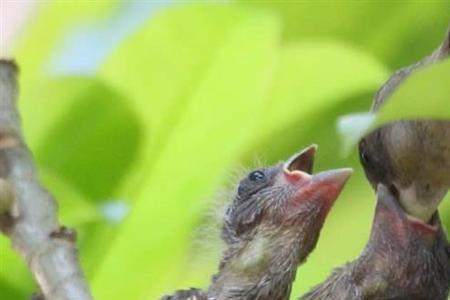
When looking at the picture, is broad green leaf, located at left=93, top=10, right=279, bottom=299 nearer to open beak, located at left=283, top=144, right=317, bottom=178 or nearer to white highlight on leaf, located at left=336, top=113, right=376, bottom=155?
open beak, located at left=283, top=144, right=317, bottom=178

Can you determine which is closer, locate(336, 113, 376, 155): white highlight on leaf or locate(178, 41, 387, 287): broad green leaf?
locate(336, 113, 376, 155): white highlight on leaf

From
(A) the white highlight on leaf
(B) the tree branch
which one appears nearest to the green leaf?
(A) the white highlight on leaf

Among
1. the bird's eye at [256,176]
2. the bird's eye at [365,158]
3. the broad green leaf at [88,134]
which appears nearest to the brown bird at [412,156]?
the bird's eye at [365,158]

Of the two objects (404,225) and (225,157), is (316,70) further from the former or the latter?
(404,225)

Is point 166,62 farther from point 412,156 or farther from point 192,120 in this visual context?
point 412,156

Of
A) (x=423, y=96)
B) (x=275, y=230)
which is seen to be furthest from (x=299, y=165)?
(x=423, y=96)

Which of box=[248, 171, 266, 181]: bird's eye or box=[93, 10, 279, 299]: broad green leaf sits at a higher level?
box=[93, 10, 279, 299]: broad green leaf

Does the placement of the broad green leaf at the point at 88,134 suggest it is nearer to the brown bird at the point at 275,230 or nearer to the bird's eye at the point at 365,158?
the brown bird at the point at 275,230
